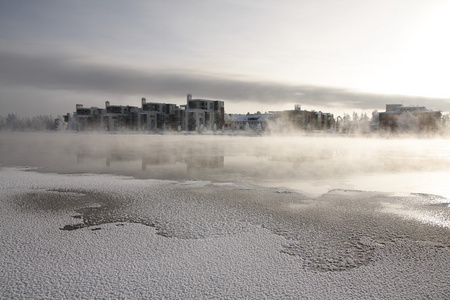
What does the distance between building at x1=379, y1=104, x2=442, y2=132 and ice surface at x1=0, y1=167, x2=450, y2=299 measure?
97133 millimetres

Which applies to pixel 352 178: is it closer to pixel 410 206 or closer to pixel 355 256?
pixel 410 206

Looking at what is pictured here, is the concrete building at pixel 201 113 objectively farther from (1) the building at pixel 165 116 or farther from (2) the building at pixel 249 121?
(2) the building at pixel 249 121

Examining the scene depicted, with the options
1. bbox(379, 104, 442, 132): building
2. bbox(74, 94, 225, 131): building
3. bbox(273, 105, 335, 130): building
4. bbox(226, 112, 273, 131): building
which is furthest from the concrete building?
bbox(379, 104, 442, 132): building

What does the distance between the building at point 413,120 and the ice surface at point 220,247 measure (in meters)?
97.1

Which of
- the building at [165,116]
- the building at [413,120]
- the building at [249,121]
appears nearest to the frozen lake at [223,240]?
the building at [165,116]

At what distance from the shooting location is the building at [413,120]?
315 ft

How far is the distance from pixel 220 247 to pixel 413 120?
4138 inches

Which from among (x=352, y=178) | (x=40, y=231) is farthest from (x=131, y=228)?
(x=352, y=178)

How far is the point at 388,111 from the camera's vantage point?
10725cm

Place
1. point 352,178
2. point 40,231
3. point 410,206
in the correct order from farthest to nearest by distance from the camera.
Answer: point 352,178 → point 410,206 → point 40,231

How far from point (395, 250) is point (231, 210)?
4319 mm

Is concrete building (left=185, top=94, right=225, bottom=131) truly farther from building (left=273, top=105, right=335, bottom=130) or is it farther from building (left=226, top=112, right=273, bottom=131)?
building (left=273, top=105, right=335, bottom=130)

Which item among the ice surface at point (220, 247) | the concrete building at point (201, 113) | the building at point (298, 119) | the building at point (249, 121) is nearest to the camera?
the ice surface at point (220, 247)

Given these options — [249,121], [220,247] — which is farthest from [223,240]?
[249,121]
